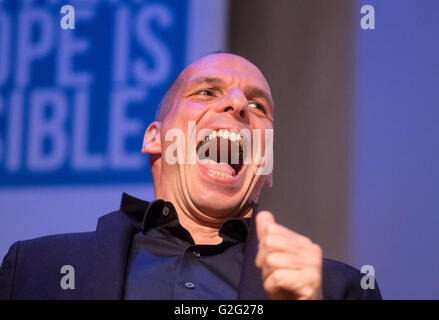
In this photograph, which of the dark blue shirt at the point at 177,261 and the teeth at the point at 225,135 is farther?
the teeth at the point at 225,135

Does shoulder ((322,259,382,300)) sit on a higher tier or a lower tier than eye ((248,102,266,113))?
lower

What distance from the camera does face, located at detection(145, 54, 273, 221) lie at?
4.61 ft

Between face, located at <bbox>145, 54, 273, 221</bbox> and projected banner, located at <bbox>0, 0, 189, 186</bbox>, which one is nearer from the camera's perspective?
face, located at <bbox>145, 54, 273, 221</bbox>

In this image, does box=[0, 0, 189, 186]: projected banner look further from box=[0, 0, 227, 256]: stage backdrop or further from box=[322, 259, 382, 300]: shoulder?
box=[322, 259, 382, 300]: shoulder

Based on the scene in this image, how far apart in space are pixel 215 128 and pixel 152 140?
243 millimetres

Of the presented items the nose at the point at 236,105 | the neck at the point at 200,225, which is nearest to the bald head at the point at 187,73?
the nose at the point at 236,105

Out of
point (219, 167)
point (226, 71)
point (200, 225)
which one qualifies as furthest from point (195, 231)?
point (226, 71)

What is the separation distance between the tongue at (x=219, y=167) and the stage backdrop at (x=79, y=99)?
300mm

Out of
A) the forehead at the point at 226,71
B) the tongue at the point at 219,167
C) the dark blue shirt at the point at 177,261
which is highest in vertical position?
the forehead at the point at 226,71

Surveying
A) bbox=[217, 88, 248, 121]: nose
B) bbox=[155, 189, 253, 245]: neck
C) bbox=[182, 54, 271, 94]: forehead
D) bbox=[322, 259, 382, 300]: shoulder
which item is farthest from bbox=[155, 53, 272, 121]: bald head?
bbox=[322, 259, 382, 300]: shoulder

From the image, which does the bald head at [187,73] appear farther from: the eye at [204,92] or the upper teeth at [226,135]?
the upper teeth at [226,135]

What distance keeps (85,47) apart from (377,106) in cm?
95

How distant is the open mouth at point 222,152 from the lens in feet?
4.64

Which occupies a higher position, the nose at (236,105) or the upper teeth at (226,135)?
the nose at (236,105)
